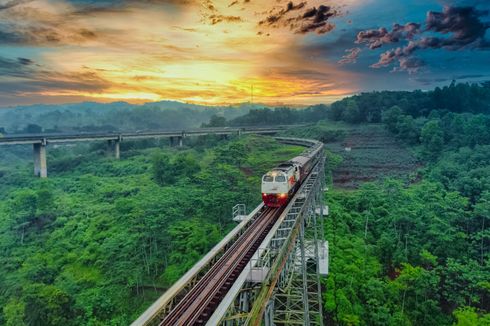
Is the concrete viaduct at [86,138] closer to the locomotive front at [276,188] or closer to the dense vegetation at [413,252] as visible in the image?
the dense vegetation at [413,252]

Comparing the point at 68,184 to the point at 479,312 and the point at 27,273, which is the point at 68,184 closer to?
the point at 27,273

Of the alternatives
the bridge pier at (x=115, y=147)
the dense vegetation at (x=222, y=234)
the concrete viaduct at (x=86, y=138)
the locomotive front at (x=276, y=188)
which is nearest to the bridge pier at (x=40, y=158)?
the concrete viaduct at (x=86, y=138)

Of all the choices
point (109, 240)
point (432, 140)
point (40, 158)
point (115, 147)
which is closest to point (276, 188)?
point (109, 240)

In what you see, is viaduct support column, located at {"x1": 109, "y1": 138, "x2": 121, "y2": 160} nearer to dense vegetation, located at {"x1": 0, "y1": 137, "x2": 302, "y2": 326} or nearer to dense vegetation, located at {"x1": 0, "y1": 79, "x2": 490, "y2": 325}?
dense vegetation, located at {"x1": 0, "y1": 79, "x2": 490, "y2": 325}

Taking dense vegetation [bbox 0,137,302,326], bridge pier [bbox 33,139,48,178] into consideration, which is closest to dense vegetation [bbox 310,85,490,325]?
dense vegetation [bbox 0,137,302,326]

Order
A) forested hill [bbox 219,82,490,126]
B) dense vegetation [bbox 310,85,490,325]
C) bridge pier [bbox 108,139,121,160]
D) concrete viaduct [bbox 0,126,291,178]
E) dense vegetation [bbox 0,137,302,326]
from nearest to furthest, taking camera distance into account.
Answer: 1. dense vegetation [bbox 310,85,490,325]
2. dense vegetation [bbox 0,137,302,326]
3. concrete viaduct [bbox 0,126,291,178]
4. bridge pier [bbox 108,139,121,160]
5. forested hill [bbox 219,82,490,126]

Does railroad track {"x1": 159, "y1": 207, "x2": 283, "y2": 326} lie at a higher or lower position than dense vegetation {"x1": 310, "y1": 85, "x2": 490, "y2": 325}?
higher

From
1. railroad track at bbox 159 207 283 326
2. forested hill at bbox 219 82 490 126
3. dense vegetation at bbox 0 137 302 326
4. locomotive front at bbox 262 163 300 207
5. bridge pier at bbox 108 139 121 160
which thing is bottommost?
dense vegetation at bbox 0 137 302 326
